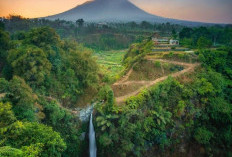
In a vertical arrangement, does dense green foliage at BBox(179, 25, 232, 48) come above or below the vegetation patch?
above

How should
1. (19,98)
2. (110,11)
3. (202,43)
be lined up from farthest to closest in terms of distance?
1. (110,11)
2. (202,43)
3. (19,98)

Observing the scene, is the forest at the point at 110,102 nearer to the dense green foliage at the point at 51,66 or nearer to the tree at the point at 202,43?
the dense green foliage at the point at 51,66

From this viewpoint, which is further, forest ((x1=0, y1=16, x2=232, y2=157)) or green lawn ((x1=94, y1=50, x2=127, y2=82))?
green lawn ((x1=94, y1=50, x2=127, y2=82))

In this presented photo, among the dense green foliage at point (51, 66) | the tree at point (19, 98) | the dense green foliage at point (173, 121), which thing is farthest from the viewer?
the dense green foliage at point (173, 121)

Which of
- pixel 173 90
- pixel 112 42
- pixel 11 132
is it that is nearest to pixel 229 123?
pixel 173 90

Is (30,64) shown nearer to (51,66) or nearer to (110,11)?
(51,66)

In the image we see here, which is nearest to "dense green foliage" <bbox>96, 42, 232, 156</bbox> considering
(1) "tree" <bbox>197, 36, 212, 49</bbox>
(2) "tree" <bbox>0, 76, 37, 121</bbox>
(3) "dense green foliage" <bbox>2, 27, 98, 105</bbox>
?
(3) "dense green foliage" <bbox>2, 27, 98, 105</bbox>

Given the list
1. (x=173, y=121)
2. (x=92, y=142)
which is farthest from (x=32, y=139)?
(x=173, y=121)

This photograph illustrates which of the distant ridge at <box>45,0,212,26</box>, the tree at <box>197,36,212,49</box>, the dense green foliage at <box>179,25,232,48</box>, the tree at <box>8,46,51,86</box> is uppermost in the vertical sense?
the distant ridge at <box>45,0,212,26</box>

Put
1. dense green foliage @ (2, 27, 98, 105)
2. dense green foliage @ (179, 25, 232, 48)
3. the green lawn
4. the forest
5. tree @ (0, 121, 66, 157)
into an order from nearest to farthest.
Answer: tree @ (0, 121, 66, 157) < the forest < dense green foliage @ (2, 27, 98, 105) < the green lawn < dense green foliage @ (179, 25, 232, 48)

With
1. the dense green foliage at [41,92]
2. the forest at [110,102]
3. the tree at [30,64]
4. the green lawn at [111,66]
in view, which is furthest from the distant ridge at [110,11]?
Result: the tree at [30,64]

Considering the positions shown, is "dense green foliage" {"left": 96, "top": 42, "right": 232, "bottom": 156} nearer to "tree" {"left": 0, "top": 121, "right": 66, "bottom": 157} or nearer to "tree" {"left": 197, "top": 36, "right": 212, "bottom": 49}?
"tree" {"left": 0, "top": 121, "right": 66, "bottom": 157}

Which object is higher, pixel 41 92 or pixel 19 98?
pixel 19 98

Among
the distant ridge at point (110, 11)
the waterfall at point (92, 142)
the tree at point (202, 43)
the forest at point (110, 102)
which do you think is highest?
the distant ridge at point (110, 11)
